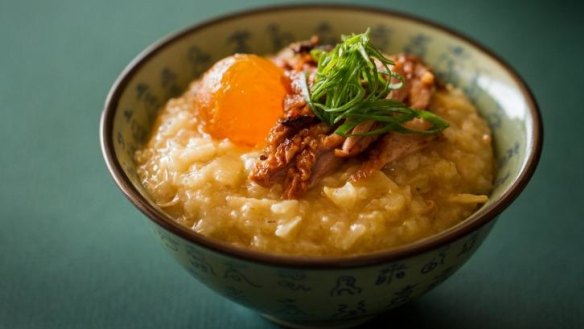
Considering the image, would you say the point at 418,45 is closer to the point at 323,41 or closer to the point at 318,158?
the point at 323,41

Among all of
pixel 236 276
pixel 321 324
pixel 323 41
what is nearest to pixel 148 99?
pixel 323 41

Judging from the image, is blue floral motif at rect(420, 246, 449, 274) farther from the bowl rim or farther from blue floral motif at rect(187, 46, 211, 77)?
blue floral motif at rect(187, 46, 211, 77)

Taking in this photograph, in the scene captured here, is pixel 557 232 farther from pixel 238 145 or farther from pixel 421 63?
pixel 238 145

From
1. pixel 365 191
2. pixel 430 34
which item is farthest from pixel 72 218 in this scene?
pixel 430 34

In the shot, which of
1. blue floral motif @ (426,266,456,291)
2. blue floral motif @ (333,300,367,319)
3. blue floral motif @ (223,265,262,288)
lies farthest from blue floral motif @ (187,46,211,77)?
blue floral motif @ (426,266,456,291)

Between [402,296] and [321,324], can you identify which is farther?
[321,324]
